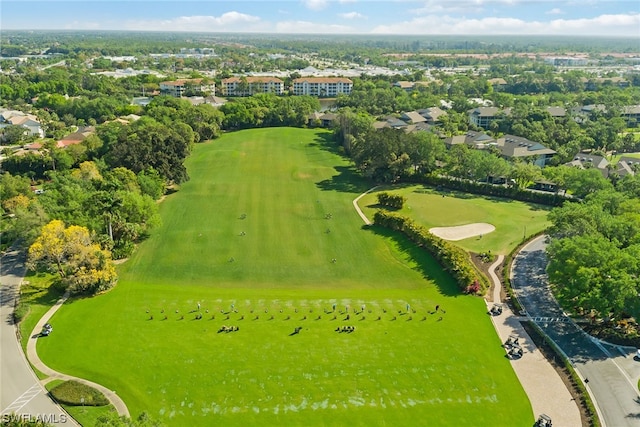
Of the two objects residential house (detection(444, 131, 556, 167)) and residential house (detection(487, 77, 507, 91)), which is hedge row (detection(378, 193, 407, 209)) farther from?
residential house (detection(487, 77, 507, 91))

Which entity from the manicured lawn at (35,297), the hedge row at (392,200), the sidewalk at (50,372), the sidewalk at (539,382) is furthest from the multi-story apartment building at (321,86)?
the sidewalk at (539,382)

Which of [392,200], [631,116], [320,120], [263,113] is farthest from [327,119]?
[631,116]

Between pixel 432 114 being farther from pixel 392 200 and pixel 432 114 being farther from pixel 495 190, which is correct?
pixel 392 200

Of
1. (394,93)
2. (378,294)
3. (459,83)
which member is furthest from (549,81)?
(378,294)

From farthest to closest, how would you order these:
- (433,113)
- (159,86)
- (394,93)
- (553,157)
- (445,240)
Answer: (159,86) → (394,93) → (433,113) → (553,157) → (445,240)

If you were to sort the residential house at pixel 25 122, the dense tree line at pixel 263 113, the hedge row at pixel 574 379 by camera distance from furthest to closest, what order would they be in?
the dense tree line at pixel 263 113 < the residential house at pixel 25 122 < the hedge row at pixel 574 379

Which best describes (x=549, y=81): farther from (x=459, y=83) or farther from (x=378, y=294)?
(x=378, y=294)

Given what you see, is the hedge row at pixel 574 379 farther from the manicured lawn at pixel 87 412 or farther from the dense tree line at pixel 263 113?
the dense tree line at pixel 263 113
